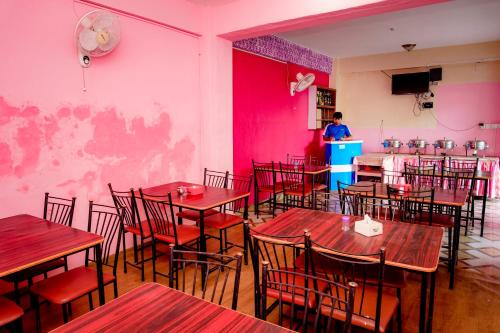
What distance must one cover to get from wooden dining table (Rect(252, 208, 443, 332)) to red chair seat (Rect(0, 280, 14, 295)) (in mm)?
1660

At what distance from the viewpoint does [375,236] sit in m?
2.36

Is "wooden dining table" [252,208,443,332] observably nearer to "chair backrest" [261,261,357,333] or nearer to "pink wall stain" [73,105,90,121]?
"chair backrest" [261,261,357,333]

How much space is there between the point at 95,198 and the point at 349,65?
6729 mm

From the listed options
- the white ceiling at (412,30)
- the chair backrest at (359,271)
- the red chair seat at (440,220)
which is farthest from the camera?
the white ceiling at (412,30)

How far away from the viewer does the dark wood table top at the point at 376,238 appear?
196cm

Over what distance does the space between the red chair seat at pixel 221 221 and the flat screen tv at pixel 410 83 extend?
571 centimetres

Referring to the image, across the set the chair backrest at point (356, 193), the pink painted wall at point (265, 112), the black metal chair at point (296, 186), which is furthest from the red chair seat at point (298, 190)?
the chair backrest at point (356, 193)

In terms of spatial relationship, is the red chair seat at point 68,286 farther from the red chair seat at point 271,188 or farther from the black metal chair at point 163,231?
the red chair seat at point 271,188

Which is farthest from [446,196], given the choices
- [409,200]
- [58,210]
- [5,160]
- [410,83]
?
[410,83]

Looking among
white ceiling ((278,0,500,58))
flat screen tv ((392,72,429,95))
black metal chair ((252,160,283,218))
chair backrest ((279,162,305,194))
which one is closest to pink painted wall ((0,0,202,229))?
black metal chair ((252,160,283,218))

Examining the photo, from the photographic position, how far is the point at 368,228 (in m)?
2.37

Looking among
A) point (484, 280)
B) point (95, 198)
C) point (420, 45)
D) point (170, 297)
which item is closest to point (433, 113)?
point (420, 45)

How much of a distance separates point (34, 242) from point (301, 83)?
18.1ft

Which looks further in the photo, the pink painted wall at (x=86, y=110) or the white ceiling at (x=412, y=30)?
the white ceiling at (x=412, y=30)
